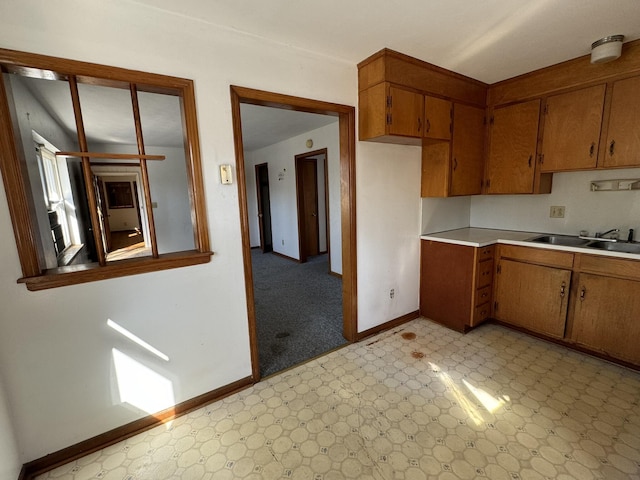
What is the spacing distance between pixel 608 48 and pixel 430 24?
130 cm

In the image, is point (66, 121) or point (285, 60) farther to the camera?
point (66, 121)

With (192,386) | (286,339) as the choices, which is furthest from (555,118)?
(192,386)

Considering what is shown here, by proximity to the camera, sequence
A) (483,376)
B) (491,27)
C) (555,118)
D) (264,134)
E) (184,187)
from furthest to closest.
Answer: (184,187)
(264,134)
(555,118)
(483,376)
(491,27)

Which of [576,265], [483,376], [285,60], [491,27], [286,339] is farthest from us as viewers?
[286,339]

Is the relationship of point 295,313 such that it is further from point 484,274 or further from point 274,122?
point 274,122

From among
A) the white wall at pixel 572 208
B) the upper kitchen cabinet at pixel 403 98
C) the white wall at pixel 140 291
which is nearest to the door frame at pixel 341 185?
the white wall at pixel 140 291

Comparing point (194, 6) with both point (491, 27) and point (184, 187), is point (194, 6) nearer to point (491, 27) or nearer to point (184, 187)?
point (491, 27)

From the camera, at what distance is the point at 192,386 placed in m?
1.86

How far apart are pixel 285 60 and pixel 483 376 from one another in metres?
2.67

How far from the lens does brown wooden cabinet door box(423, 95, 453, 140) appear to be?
237 cm

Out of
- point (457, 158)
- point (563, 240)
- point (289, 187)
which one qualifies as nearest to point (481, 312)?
point (563, 240)

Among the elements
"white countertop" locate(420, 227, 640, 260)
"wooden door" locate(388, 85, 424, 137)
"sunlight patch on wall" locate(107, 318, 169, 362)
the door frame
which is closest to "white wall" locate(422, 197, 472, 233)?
"white countertop" locate(420, 227, 640, 260)

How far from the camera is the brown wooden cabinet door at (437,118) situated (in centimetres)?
237

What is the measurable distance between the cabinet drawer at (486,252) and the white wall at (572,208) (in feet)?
2.25
